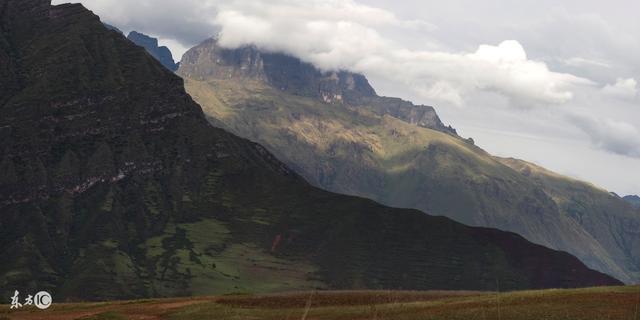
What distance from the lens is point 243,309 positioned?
9644 cm

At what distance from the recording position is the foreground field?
3105 inches

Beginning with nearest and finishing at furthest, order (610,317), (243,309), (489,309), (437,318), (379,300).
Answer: (610,317) → (437,318) → (489,309) → (243,309) → (379,300)

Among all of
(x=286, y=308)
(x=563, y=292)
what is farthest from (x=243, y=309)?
(x=563, y=292)

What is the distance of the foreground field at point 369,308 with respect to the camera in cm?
7888

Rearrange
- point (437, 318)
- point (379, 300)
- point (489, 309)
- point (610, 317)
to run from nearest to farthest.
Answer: point (610, 317)
point (437, 318)
point (489, 309)
point (379, 300)

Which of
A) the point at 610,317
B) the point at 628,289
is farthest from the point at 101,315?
the point at 628,289

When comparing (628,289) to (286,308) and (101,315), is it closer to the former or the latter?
(286,308)

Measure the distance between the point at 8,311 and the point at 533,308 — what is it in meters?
67.0

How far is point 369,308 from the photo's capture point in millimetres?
91312

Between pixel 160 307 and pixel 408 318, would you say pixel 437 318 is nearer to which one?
pixel 408 318

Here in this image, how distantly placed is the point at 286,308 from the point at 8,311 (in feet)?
122

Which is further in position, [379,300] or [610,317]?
[379,300]

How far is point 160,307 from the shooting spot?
335 ft

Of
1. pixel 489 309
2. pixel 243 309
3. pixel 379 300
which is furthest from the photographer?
pixel 379 300
